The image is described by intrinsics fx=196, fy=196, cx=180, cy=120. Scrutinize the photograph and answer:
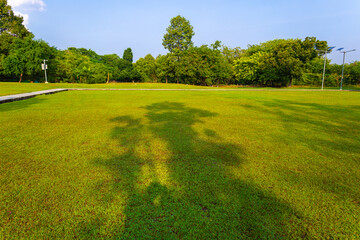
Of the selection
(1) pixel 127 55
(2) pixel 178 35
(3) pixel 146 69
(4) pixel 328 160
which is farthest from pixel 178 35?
(4) pixel 328 160

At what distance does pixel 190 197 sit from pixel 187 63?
156ft

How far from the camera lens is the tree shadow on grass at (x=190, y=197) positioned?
5.54ft

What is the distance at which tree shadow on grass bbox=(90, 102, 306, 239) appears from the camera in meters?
1.69

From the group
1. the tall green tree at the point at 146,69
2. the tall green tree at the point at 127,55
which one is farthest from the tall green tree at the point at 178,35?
the tall green tree at the point at 127,55

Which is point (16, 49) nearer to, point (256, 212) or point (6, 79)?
point (6, 79)

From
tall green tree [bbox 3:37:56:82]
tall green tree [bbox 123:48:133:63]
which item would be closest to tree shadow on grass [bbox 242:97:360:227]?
tall green tree [bbox 3:37:56:82]

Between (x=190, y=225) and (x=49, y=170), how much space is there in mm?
2154

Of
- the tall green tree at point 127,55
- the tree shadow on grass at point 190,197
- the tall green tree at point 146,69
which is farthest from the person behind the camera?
the tall green tree at point 127,55

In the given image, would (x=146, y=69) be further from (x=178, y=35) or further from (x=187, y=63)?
(x=187, y=63)

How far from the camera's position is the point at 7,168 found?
2754 millimetres

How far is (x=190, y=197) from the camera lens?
2131 millimetres

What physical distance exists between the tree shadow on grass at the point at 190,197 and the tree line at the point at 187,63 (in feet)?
147

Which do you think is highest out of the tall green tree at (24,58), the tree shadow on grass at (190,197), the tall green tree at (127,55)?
the tall green tree at (127,55)

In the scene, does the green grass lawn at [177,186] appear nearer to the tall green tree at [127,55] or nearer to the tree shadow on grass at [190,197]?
the tree shadow on grass at [190,197]
